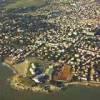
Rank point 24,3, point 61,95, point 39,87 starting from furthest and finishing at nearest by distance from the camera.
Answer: point 24,3
point 39,87
point 61,95

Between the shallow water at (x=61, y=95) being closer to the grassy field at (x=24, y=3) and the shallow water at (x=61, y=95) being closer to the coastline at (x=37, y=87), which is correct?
the coastline at (x=37, y=87)

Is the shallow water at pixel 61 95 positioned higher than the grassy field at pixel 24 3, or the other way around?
the grassy field at pixel 24 3

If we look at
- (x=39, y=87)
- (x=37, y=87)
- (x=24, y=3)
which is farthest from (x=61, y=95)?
(x=24, y=3)

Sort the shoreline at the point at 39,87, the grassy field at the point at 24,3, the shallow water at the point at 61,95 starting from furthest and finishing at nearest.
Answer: the grassy field at the point at 24,3, the shoreline at the point at 39,87, the shallow water at the point at 61,95

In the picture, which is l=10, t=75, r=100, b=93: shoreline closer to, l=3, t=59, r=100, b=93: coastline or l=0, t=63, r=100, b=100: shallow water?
l=3, t=59, r=100, b=93: coastline

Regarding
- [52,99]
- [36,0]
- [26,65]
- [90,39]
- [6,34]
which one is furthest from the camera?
[36,0]

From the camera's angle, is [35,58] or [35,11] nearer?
[35,58]

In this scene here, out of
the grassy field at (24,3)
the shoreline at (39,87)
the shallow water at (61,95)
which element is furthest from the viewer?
the grassy field at (24,3)

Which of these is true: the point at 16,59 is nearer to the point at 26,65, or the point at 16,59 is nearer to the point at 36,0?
the point at 26,65

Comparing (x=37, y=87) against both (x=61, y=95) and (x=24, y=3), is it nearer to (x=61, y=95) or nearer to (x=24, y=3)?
(x=61, y=95)

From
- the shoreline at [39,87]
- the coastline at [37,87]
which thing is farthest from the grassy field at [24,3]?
the shoreline at [39,87]

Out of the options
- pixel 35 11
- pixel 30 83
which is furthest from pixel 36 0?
pixel 30 83
